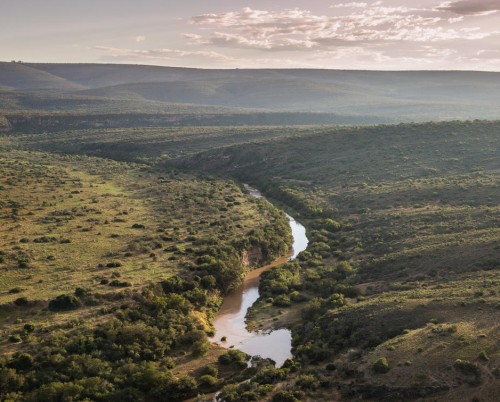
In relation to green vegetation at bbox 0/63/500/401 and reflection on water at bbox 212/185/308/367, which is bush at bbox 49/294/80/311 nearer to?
green vegetation at bbox 0/63/500/401

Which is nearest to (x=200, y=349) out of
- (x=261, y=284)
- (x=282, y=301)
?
(x=282, y=301)

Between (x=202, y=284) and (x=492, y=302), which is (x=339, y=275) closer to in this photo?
(x=202, y=284)

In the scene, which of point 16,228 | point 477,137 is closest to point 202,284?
point 16,228

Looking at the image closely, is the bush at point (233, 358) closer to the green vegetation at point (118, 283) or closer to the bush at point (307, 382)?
the green vegetation at point (118, 283)

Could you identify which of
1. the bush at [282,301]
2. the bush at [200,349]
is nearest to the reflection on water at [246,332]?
the bush at [282,301]

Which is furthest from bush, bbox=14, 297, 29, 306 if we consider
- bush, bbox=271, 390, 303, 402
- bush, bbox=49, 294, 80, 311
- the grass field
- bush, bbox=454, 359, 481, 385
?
bush, bbox=454, 359, 481, 385

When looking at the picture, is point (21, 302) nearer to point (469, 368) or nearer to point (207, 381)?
point (207, 381)
